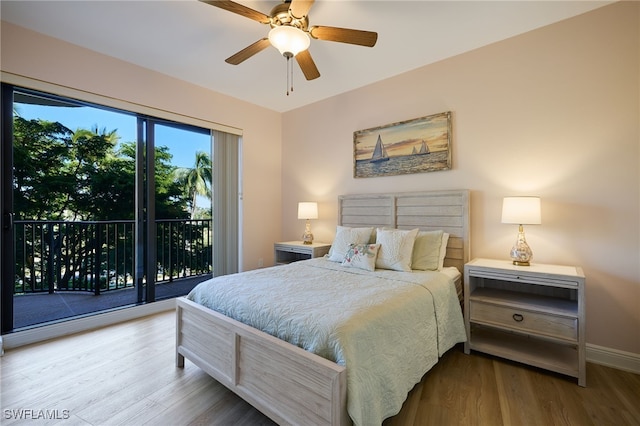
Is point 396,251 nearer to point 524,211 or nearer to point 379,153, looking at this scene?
point 524,211

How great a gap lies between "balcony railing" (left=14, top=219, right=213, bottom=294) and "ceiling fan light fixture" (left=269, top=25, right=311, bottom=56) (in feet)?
8.97

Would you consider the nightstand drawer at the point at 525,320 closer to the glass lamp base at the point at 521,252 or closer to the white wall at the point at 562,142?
the glass lamp base at the point at 521,252

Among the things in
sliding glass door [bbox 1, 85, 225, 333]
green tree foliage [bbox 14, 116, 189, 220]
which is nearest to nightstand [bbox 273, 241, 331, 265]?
sliding glass door [bbox 1, 85, 225, 333]

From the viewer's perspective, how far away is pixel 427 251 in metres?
2.52

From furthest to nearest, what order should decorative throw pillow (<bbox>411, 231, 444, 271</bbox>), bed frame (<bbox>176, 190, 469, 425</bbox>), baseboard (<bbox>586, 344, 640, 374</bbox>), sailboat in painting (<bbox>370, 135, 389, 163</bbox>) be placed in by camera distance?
sailboat in painting (<bbox>370, 135, 389, 163</bbox>), decorative throw pillow (<bbox>411, 231, 444, 271</bbox>), baseboard (<bbox>586, 344, 640, 374</bbox>), bed frame (<bbox>176, 190, 469, 425</bbox>)

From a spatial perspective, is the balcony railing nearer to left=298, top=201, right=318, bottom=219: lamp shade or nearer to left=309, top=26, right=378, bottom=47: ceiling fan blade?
left=298, top=201, right=318, bottom=219: lamp shade

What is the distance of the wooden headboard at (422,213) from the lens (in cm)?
270

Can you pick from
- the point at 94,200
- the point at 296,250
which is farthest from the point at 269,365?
the point at 94,200

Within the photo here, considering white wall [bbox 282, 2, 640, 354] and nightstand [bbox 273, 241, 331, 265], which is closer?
white wall [bbox 282, 2, 640, 354]

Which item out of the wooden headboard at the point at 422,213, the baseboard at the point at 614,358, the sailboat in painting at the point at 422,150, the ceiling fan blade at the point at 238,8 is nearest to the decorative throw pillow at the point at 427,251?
the wooden headboard at the point at 422,213

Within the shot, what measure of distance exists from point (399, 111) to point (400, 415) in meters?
2.88

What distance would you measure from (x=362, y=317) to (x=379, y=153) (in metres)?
2.37

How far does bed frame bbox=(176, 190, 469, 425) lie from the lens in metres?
1.20

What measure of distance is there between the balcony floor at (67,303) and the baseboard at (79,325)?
14 centimetres
